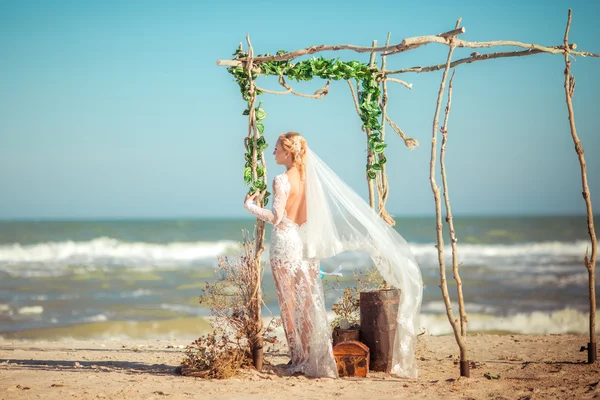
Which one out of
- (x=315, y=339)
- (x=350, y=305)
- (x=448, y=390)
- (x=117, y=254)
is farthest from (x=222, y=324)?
(x=117, y=254)

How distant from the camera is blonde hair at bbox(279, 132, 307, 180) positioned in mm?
6793

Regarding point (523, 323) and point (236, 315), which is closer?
point (236, 315)

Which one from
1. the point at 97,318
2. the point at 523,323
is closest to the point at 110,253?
the point at 97,318

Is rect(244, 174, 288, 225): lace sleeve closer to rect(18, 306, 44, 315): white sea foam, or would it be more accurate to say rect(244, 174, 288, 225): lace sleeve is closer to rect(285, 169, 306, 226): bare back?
rect(285, 169, 306, 226): bare back

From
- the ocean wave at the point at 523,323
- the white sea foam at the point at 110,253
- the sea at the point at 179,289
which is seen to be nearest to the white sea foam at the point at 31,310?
the sea at the point at 179,289

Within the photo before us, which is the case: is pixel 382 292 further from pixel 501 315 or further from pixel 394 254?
pixel 501 315

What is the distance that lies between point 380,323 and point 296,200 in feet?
4.69

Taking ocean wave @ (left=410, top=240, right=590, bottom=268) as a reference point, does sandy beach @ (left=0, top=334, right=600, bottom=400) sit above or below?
below

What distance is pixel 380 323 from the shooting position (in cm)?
676

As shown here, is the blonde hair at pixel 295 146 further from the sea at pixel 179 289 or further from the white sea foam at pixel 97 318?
the white sea foam at pixel 97 318

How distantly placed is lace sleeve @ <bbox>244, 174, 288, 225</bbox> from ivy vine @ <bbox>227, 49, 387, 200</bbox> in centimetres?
20

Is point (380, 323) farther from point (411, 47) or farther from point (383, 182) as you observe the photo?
point (411, 47)

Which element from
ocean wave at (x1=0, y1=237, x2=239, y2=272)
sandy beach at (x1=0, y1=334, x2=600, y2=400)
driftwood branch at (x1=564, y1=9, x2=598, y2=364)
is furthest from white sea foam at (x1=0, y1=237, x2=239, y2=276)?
driftwood branch at (x1=564, y1=9, x2=598, y2=364)

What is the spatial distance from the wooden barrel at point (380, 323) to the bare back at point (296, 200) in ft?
3.16
